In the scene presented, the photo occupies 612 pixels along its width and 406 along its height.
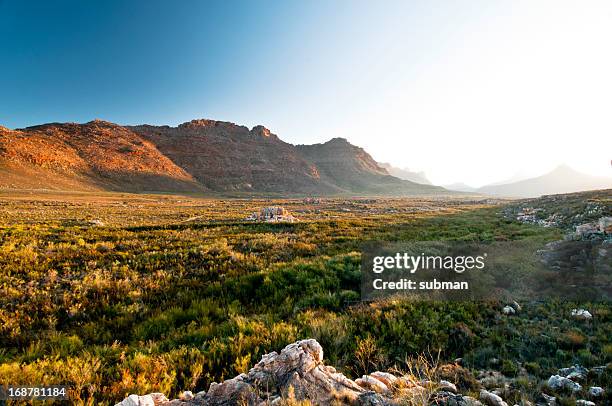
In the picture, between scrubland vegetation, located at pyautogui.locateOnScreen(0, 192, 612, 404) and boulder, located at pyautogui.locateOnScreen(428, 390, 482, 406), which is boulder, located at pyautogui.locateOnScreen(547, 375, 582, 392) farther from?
boulder, located at pyautogui.locateOnScreen(428, 390, 482, 406)

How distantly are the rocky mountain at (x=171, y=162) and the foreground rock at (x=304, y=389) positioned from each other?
306 feet

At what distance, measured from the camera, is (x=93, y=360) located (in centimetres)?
389

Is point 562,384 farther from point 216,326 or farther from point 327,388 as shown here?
point 216,326

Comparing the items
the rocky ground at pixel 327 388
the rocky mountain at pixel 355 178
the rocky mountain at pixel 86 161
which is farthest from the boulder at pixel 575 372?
the rocky mountain at pixel 355 178

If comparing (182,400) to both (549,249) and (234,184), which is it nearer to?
(549,249)

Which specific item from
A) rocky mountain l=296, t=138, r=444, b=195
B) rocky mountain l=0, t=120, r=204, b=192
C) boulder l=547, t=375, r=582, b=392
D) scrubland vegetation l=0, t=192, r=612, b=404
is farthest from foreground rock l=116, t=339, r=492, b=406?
rocky mountain l=296, t=138, r=444, b=195

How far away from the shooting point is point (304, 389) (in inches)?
135

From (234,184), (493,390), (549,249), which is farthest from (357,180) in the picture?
(493,390)

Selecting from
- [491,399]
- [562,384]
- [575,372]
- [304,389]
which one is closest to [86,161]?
[304,389]

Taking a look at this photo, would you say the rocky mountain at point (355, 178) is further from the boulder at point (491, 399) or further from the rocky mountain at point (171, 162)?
the boulder at point (491, 399)

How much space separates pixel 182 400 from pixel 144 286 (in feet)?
16.0

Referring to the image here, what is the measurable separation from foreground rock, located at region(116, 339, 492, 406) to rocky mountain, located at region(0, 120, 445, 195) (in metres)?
93.2

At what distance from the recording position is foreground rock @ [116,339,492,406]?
3.27 metres

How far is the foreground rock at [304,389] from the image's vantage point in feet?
10.7
